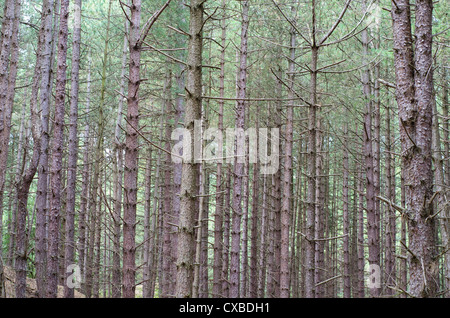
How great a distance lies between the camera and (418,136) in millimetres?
4461

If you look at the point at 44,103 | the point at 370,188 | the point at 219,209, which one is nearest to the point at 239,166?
the point at 219,209

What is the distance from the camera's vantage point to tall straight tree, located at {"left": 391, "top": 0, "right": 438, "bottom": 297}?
4277mm

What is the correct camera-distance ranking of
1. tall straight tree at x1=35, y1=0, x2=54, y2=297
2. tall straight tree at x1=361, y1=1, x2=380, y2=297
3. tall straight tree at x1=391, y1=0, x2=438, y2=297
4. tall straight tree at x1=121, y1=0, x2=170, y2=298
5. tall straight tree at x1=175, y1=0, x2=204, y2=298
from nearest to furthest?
tall straight tree at x1=175, y1=0, x2=204, y2=298 → tall straight tree at x1=391, y1=0, x2=438, y2=297 → tall straight tree at x1=121, y1=0, x2=170, y2=298 → tall straight tree at x1=35, y1=0, x2=54, y2=297 → tall straight tree at x1=361, y1=1, x2=380, y2=297

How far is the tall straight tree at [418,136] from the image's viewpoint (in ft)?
14.0

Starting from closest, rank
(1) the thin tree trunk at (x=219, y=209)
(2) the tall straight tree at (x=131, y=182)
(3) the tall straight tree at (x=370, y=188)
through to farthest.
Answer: (2) the tall straight tree at (x=131, y=182) → (3) the tall straight tree at (x=370, y=188) → (1) the thin tree trunk at (x=219, y=209)

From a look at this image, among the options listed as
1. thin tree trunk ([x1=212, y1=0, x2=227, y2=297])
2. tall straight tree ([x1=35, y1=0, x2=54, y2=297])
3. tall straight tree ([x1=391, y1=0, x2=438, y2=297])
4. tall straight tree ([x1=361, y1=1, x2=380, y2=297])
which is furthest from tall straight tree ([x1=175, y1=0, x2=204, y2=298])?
thin tree trunk ([x1=212, y1=0, x2=227, y2=297])

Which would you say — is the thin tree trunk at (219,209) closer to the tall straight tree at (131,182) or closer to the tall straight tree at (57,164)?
the tall straight tree at (57,164)

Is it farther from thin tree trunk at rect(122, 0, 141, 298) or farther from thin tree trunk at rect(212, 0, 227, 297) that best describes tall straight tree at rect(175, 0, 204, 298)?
thin tree trunk at rect(212, 0, 227, 297)

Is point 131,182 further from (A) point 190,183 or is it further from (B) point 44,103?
(A) point 190,183

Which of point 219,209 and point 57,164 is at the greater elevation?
point 57,164

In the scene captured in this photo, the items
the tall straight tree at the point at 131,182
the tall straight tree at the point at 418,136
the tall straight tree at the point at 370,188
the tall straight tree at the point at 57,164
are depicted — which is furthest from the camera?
the tall straight tree at the point at 370,188

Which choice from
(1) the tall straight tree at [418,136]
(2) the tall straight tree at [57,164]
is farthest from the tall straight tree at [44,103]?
(1) the tall straight tree at [418,136]
